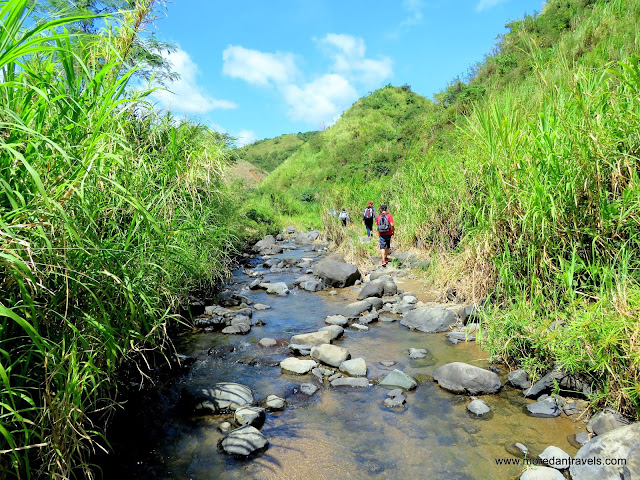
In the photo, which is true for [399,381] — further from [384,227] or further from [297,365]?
[384,227]

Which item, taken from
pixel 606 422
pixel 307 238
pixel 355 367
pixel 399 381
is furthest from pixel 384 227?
pixel 307 238

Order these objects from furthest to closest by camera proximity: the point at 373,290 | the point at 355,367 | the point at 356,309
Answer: the point at 373,290
the point at 356,309
the point at 355,367

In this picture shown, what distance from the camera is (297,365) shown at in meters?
4.94

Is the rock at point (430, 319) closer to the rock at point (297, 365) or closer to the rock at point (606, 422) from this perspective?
the rock at point (297, 365)

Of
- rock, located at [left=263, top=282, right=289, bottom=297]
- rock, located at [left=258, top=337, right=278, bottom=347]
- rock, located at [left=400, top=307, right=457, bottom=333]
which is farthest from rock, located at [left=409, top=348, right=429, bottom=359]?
rock, located at [left=263, top=282, right=289, bottom=297]

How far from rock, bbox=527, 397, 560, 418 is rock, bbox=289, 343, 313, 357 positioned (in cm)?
272

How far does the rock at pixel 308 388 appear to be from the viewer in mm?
4361

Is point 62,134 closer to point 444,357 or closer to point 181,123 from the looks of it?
point 181,123

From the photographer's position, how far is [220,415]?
3.93 m

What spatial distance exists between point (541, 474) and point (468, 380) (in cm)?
134

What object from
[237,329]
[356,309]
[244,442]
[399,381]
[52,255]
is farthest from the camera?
[356,309]

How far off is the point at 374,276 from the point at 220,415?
5933mm

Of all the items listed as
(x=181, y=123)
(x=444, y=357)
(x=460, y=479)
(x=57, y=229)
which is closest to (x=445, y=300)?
(x=444, y=357)

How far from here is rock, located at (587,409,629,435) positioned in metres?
3.08
